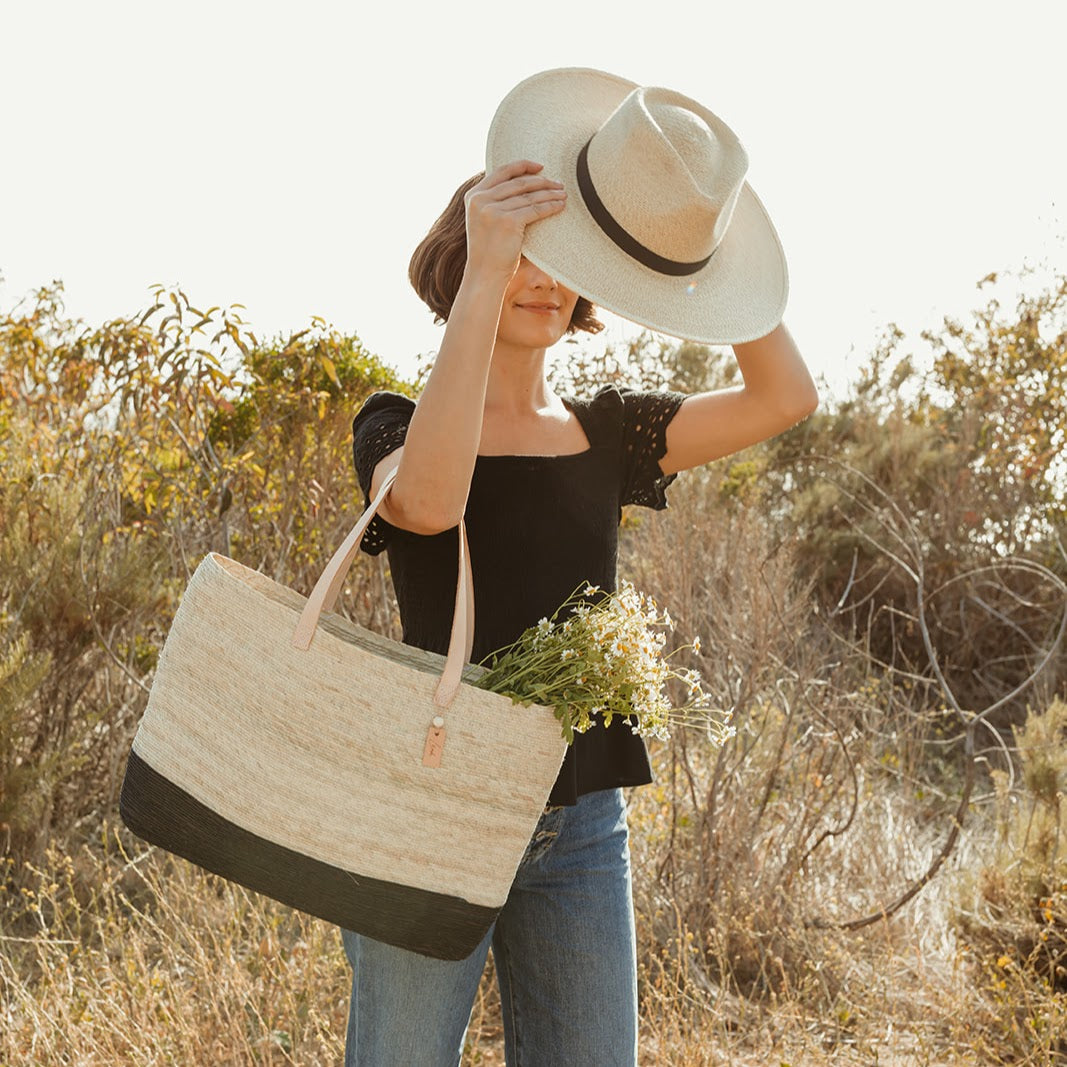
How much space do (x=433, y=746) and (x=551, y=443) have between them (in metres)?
0.59

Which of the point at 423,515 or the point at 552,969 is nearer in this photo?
the point at 423,515

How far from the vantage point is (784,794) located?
4.32 metres

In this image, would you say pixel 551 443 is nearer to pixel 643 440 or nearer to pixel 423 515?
pixel 643 440

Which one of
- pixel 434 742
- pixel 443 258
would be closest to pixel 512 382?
pixel 443 258

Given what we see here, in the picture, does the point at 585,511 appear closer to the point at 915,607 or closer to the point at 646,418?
the point at 646,418

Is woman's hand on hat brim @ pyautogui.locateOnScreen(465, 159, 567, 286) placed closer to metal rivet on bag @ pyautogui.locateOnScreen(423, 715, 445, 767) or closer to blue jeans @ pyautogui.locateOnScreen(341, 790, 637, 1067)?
metal rivet on bag @ pyautogui.locateOnScreen(423, 715, 445, 767)

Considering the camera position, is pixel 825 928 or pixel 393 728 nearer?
pixel 393 728

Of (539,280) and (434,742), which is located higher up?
(539,280)

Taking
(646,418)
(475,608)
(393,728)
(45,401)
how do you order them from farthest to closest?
(45,401) < (646,418) < (475,608) < (393,728)

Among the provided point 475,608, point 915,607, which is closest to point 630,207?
point 475,608

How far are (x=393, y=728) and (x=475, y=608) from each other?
0.34 m

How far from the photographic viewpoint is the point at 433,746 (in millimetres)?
1343

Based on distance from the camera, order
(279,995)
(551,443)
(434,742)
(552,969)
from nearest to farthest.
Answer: (434,742)
(552,969)
(551,443)
(279,995)

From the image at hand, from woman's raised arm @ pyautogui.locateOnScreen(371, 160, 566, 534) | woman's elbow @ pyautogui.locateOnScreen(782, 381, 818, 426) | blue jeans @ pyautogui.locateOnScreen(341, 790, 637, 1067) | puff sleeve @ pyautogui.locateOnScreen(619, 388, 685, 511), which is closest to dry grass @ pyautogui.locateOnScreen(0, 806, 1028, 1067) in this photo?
blue jeans @ pyautogui.locateOnScreen(341, 790, 637, 1067)
